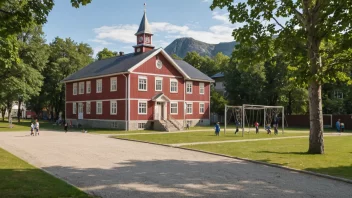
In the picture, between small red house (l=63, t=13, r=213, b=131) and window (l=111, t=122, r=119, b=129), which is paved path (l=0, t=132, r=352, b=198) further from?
window (l=111, t=122, r=119, b=129)

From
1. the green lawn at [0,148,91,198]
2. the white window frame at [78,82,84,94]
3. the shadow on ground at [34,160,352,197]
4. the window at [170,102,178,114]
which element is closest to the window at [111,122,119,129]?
the window at [170,102,178,114]

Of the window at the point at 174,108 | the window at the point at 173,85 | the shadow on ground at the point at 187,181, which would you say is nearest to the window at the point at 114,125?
the window at the point at 174,108

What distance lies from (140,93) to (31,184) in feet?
102

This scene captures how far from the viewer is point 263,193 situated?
9188 mm

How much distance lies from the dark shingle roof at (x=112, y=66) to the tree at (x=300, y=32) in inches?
917

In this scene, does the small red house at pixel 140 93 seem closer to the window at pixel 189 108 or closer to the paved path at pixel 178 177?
the window at pixel 189 108

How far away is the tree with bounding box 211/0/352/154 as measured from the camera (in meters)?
15.4

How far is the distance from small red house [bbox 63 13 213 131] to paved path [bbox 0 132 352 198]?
2333 centimetres

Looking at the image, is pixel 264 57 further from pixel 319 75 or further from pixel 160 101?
pixel 160 101

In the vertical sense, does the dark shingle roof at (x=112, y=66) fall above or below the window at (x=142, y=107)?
above

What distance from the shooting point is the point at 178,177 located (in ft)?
36.6

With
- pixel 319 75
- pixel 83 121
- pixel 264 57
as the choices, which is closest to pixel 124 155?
pixel 264 57

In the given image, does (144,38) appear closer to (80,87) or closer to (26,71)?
(80,87)

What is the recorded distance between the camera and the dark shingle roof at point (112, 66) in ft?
133
